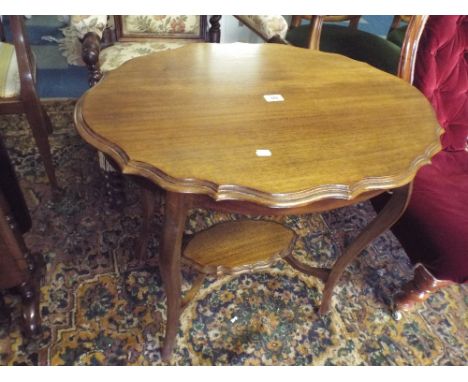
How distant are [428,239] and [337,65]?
47 cm

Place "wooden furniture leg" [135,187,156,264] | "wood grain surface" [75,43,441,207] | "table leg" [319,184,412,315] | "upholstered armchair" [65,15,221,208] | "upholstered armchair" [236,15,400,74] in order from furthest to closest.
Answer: "upholstered armchair" [236,15,400,74] < "upholstered armchair" [65,15,221,208] < "wooden furniture leg" [135,187,156,264] < "table leg" [319,184,412,315] < "wood grain surface" [75,43,441,207]

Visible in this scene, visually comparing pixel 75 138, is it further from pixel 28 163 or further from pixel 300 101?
pixel 300 101

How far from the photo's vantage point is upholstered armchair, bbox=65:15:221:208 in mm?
1180

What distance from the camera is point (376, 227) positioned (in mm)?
815

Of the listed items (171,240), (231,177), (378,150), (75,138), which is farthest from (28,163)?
(378,150)

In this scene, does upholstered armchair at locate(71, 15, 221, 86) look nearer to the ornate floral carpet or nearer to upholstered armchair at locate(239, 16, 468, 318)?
upholstered armchair at locate(239, 16, 468, 318)

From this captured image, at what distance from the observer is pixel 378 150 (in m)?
→ 0.66

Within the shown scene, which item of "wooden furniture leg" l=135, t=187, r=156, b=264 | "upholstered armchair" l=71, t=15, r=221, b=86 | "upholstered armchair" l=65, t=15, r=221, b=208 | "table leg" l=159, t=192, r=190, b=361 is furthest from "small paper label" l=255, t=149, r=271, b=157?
"upholstered armchair" l=71, t=15, r=221, b=86

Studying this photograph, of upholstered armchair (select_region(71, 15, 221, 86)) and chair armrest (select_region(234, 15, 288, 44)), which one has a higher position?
chair armrest (select_region(234, 15, 288, 44))

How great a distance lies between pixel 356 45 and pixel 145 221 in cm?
129

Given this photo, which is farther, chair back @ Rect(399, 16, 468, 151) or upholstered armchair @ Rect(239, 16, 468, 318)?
chair back @ Rect(399, 16, 468, 151)

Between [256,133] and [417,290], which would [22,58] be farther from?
[417,290]

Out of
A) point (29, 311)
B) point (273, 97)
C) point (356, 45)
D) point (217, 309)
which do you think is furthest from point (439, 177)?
point (29, 311)

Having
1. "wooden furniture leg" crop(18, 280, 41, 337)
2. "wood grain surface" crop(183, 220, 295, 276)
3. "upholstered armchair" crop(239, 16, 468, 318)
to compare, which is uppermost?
"upholstered armchair" crop(239, 16, 468, 318)
